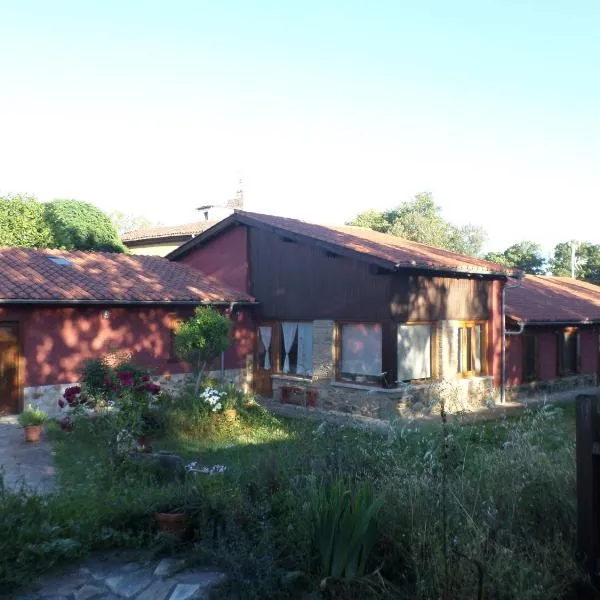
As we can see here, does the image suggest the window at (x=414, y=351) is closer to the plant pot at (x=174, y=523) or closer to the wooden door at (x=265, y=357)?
the wooden door at (x=265, y=357)

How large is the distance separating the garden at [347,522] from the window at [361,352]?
7344 millimetres

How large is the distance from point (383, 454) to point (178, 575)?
1.92m

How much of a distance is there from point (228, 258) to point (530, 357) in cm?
922

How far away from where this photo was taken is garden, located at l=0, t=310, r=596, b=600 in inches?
142

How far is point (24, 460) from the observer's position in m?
9.45

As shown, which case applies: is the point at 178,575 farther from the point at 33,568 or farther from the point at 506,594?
the point at 506,594

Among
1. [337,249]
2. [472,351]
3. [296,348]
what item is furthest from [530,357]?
[337,249]

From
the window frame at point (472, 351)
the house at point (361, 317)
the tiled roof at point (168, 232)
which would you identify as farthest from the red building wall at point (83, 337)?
the tiled roof at point (168, 232)

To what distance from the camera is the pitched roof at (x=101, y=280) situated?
13547 millimetres

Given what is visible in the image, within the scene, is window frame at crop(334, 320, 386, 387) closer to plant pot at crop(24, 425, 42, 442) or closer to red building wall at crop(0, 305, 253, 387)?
red building wall at crop(0, 305, 253, 387)

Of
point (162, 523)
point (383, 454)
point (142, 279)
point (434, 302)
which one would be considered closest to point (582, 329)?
point (434, 302)

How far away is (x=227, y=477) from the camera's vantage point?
570 cm

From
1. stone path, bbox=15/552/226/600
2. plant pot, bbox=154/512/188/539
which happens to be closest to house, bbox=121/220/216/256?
plant pot, bbox=154/512/188/539

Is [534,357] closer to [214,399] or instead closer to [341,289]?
[341,289]
